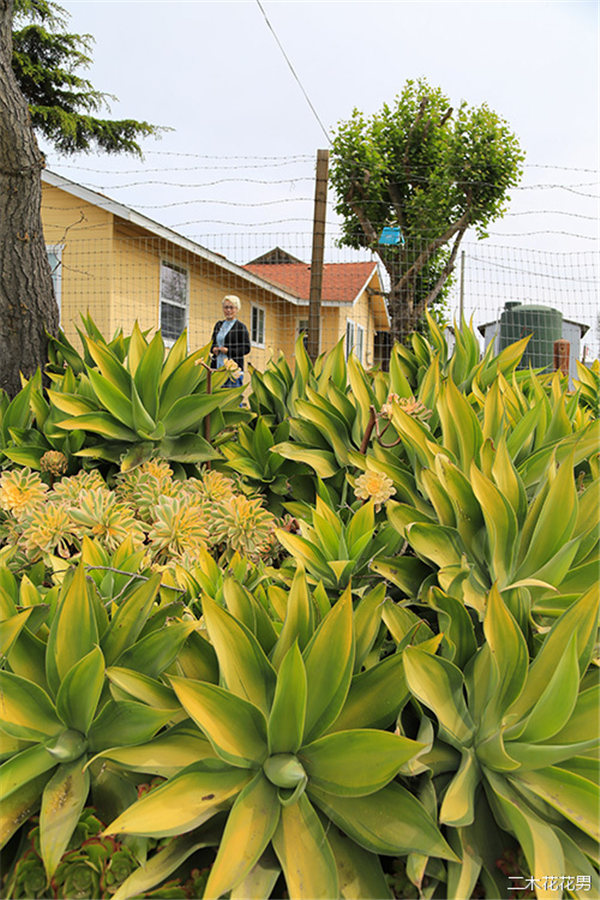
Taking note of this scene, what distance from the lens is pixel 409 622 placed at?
4.18 feet

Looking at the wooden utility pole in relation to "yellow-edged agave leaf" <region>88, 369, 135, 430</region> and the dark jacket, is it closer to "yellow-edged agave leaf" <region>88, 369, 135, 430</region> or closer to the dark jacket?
the dark jacket

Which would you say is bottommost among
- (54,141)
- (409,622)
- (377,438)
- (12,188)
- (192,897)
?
(192,897)

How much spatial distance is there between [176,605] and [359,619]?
38 cm

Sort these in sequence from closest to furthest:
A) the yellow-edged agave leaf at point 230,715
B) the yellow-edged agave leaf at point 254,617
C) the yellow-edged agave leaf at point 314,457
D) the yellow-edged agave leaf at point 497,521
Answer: the yellow-edged agave leaf at point 230,715 < the yellow-edged agave leaf at point 254,617 < the yellow-edged agave leaf at point 497,521 < the yellow-edged agave leaf at point 314,457

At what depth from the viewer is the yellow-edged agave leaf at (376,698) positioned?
1.02 metres

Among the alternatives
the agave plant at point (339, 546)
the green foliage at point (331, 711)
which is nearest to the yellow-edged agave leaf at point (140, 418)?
the green foliage at point (331, 711)

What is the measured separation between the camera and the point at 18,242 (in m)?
3.06

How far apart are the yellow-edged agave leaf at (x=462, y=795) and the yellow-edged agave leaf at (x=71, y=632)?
0.63m

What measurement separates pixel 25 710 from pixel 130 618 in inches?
8.9

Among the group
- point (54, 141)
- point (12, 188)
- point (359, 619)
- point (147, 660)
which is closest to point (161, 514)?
point (147, 660)

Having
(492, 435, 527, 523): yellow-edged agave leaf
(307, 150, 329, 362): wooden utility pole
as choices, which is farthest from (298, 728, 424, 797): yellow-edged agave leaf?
(307, 150, 329, 362): wooden utility pole

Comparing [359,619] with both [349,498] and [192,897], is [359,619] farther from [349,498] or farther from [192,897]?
[349,498]

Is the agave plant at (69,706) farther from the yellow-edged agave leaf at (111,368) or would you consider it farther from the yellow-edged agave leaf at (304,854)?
the yellow-edged agave leaf at (111,368)

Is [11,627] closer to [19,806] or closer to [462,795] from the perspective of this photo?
[19,806]
